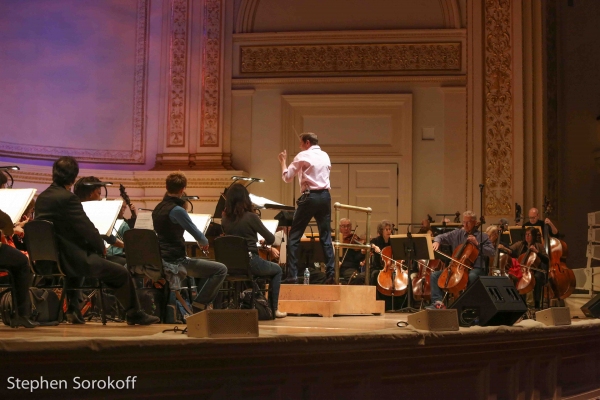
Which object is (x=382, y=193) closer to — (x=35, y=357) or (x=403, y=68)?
(x=403, y=68)

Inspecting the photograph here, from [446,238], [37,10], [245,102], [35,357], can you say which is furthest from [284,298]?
[37,10]

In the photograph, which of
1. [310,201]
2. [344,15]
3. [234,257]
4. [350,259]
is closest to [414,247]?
[350,259]

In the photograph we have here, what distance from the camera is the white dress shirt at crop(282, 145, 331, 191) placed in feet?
22.5

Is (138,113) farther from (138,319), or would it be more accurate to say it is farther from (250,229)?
(138,319)

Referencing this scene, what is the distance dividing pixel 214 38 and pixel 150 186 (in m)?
2.43

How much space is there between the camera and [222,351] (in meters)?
3.03

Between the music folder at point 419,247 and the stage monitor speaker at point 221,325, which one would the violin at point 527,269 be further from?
the stage monitor speaker at point 221,325

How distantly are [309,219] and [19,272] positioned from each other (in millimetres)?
2836

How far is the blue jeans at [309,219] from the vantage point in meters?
6.80

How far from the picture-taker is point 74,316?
5277mm

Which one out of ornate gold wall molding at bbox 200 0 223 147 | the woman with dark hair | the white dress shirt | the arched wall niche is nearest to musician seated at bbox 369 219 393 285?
the white dress shirt

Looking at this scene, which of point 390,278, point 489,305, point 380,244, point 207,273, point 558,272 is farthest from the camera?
point 380,244

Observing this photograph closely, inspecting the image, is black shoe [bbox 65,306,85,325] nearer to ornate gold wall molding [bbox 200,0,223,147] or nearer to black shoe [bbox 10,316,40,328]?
black shoe [bbox 10,316,40,328]

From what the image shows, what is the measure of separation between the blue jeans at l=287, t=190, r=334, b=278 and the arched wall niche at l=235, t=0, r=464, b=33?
18.5 feet
